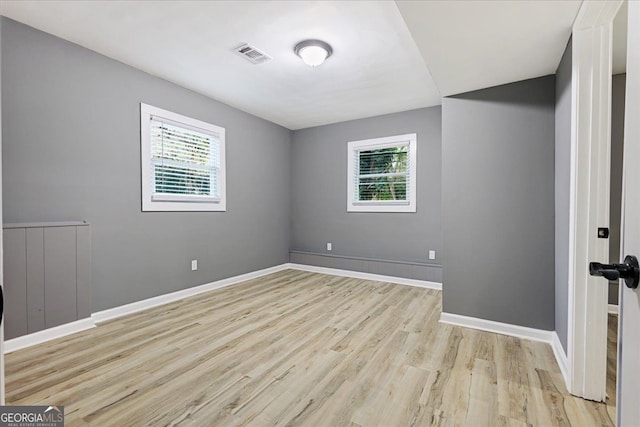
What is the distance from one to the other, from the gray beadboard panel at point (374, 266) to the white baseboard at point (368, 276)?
43mm

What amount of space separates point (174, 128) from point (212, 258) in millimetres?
1701

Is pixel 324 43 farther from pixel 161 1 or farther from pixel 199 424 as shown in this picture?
pixel 199 424

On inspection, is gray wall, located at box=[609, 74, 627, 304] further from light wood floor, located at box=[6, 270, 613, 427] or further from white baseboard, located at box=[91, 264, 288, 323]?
white baseboard, located at box=[91, 264, 288, 323]

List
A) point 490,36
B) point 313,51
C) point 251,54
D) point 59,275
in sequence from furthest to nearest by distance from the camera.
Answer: point 251,54 → point 313,51 → point 59,275 → point 490,36

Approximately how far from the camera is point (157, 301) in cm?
353

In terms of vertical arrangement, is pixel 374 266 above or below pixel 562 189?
below

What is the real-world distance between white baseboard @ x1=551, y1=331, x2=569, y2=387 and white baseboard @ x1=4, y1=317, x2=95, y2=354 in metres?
3.78

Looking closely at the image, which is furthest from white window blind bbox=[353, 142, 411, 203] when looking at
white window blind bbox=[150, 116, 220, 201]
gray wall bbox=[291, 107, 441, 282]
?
white window blind bbox=[150, 116, 220, 201]

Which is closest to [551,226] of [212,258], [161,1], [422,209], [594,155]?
[594,155]

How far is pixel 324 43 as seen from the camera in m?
2.78

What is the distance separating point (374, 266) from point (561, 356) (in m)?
2.75

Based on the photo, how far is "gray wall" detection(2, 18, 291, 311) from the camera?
257cm

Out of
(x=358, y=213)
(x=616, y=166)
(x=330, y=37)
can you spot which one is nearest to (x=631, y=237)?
(x=330, y=37)

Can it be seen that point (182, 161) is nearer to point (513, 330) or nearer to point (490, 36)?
point (490, 36)
